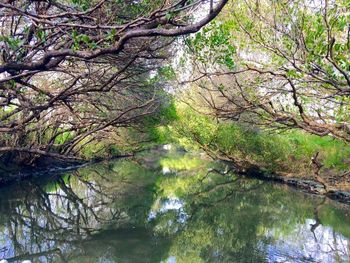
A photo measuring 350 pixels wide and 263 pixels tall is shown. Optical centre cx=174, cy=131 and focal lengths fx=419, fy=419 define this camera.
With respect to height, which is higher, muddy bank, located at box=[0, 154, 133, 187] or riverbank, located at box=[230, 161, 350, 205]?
muddy bank, located at box=[0, 154, 133, 187]

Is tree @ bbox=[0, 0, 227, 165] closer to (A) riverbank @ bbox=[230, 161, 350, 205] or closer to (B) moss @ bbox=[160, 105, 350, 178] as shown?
(B) moss @ bbox=[160, 105, 350, 178]

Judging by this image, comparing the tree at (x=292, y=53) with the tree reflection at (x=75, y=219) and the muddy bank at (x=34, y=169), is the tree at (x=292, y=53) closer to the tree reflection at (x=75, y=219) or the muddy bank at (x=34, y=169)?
the tree reflection at (x=75, y=219)

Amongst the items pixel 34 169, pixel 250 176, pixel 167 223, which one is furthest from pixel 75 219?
pixel 250 176

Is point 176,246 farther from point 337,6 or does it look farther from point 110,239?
point 337,6

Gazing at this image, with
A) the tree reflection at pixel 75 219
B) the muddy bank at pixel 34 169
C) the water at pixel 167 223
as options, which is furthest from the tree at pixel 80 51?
the water at pixel 167 223

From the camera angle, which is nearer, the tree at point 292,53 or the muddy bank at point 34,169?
the tree at point 292,53

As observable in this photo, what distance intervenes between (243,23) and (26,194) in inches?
344

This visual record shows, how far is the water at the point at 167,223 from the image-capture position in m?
7.47

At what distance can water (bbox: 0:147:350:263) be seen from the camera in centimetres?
747

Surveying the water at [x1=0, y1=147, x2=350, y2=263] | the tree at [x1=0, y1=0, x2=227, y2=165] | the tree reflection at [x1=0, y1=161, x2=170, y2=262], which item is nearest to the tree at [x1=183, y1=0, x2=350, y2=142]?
the tree at [x1=0, y1=0, x2=227, y2=165]

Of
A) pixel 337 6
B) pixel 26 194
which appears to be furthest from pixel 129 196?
pixel 337 6

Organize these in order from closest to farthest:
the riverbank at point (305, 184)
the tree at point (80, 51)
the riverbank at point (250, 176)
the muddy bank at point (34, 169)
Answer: the tree at point (80, 51), the riverbank at point (305, 184), the riverbank at point (250, 176), the muddy bank at point (34, 169)

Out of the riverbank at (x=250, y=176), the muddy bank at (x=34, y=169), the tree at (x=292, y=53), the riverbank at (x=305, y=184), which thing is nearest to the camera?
the tree at (x=292, y=53)

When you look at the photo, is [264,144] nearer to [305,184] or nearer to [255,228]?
[305,184]
